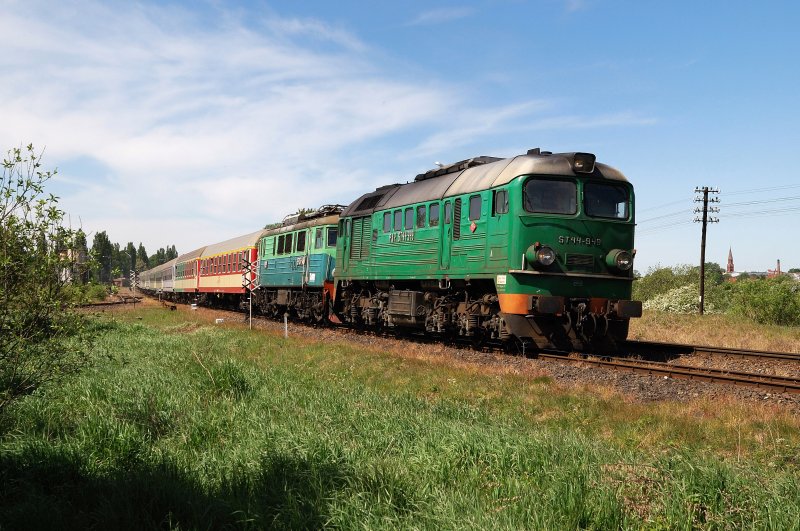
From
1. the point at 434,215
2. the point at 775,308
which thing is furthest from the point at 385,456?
the point at 775,308

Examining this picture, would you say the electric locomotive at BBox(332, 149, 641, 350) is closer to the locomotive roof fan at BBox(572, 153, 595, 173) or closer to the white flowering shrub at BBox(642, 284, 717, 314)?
the locomotive roof fan at BBox(572, 153, 595, 173)

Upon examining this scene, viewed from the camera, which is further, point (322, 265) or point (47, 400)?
point (322, 265)

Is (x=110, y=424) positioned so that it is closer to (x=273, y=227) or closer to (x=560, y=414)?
(x=560, y=414)

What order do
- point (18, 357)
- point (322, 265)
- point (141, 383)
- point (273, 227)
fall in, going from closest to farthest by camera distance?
point (18, 357) < point (141, 383) < point (322, 265) < point (273, 227)

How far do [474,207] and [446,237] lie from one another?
1337 millimetres

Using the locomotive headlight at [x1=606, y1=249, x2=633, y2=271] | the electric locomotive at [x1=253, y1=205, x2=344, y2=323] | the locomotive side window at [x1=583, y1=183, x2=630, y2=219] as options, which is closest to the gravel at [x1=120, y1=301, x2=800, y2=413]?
the locomotive headlight at [x1=606, y1=249, x2=633, y2=271]

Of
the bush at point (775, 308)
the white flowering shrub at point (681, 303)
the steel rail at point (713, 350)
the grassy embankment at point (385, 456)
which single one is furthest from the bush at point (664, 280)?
the grassy embankment at point (385, 456)

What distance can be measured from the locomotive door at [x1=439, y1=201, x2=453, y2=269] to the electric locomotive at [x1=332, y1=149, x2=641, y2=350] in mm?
24

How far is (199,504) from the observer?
5.72 meters

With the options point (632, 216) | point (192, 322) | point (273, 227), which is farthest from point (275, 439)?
point (273, 227)

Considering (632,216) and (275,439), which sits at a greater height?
(632,216)

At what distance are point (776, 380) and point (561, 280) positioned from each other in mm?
4294

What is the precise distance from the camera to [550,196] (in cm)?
1390

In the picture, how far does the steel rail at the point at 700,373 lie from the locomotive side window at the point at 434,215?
4.40 metres
